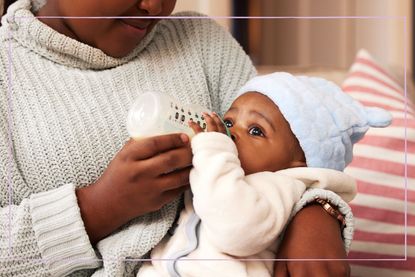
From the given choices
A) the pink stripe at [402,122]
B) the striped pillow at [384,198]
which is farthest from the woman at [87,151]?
the pink stripe at [402,122]

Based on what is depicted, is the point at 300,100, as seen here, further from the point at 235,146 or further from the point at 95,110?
the point at 95,110

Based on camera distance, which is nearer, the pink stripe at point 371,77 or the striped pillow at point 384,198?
the striped pillow at point 384,198

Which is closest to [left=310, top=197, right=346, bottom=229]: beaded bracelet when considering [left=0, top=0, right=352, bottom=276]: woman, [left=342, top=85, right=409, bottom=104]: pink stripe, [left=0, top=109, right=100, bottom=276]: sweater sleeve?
[left=0, top=0, right=352, bottom=276]: woman

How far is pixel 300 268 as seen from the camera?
0.69 metres

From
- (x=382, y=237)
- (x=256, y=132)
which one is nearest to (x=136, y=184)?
(x=256, y=132)

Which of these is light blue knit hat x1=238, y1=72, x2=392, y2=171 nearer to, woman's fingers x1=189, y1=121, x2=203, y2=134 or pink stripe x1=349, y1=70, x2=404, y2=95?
woman's fingers x1=189, y1=121, x2=203, y2=134

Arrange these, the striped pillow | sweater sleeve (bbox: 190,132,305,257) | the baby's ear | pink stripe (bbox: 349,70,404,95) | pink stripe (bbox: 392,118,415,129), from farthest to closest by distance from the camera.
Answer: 1. pink stripe (bbox: 349,70,404,95)
2. pink stripe (bbox: 392,118,415,129)
3. the striped pillow
4. the baby's ear
5. sweater sleeve (bbox: 190,132,305,257)

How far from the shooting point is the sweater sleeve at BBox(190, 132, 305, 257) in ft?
2.11

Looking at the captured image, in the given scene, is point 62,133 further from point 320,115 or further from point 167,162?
point 320,115

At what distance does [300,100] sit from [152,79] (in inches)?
7.5

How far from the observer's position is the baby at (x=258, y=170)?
25.5 inches

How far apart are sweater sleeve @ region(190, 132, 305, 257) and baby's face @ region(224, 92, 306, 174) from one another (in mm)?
41

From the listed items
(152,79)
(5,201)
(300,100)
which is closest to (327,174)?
(300,100)

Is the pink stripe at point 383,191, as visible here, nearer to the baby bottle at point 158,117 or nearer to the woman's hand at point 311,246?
the woman's hand at point 311,246
